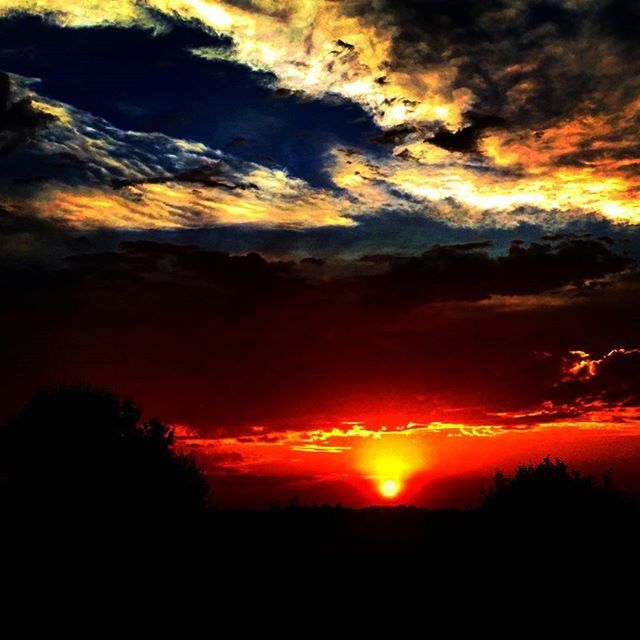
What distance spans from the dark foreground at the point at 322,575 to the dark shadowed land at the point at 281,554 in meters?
0.12

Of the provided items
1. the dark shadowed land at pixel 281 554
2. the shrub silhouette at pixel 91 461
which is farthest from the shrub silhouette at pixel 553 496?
the shrub silhouette at pixel 91 461

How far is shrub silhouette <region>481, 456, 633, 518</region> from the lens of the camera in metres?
40.8

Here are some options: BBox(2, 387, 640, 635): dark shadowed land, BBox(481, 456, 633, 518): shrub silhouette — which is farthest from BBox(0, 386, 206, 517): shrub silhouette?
BBox(481, 456, 633, 518): shrub silhouette

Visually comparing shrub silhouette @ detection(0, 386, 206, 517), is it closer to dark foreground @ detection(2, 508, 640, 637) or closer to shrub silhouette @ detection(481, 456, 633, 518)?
dark foreground @ detection(2, 508, 640, 637)

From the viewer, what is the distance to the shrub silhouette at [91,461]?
163 feet

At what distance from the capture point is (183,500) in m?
56.3

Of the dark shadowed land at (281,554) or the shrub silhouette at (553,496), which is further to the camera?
the shrub silhouette at (553,496)

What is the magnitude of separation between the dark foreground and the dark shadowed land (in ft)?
0.40

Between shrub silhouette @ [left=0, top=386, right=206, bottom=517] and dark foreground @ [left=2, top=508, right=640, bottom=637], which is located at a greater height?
shrub silhouette @ [left=0, top=386, right=206, bottom=517]

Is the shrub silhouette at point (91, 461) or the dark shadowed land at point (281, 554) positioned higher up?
the shrub silhouette at point (91, 461)

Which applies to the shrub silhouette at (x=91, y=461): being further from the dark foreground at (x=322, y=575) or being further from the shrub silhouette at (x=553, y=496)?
the shrub silhouette at (x=553, y=496)

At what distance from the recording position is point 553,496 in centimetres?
4181

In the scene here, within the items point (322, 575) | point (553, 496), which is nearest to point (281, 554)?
point (322, 575)

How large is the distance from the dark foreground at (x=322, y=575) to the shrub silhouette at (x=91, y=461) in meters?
4.01
